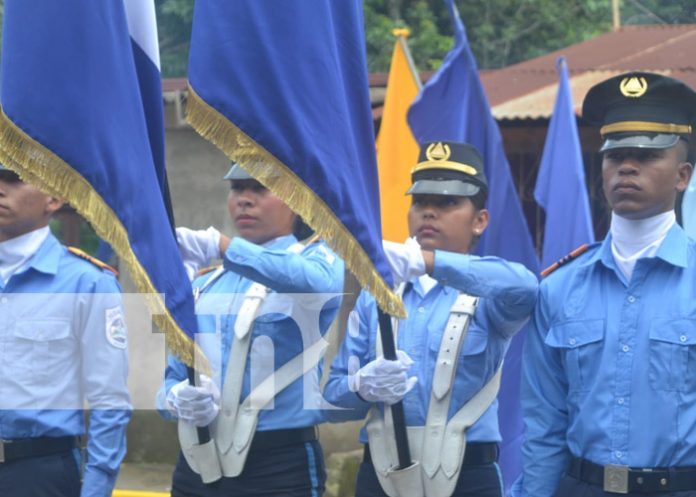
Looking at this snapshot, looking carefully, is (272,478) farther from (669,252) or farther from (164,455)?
(164,455)

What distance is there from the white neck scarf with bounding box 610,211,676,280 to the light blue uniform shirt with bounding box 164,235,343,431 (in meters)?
1.10

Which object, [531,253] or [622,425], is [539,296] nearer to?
[622,425]

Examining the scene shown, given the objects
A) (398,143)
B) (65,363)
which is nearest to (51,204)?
(65,363)

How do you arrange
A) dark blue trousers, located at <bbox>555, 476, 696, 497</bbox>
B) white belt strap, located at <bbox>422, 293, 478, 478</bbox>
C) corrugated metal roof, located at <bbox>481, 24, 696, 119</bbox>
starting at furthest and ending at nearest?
corrugated metal roof, located at <bbox>481, 24, 696, 119</bbox>, white belt strap, located at <bbox>422, 293, 478, 478</bbox>, dark blue trousers, located at <bbox>555, 476, 696, 497</bbox>

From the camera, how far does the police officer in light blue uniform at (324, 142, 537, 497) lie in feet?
15.9

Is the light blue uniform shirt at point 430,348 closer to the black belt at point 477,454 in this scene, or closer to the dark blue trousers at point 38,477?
the black belt at point 477,454

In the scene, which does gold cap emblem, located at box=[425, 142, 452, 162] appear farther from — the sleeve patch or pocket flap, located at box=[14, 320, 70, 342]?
pocket flap, located at box=[14, 320, 70, 342]

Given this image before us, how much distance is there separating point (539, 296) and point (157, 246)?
1214 millimetres

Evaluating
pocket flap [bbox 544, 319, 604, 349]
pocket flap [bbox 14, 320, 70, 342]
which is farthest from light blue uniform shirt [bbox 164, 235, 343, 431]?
pocket flap [bbox 544, 319, 604, 349]

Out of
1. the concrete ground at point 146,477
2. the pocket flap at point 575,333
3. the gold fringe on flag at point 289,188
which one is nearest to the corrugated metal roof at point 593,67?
the concrete ground at point 146,477

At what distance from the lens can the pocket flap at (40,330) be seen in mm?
5105

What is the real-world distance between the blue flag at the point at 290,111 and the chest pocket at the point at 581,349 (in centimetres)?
52

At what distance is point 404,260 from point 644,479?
978 mm

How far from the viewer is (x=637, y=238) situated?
169 inches
